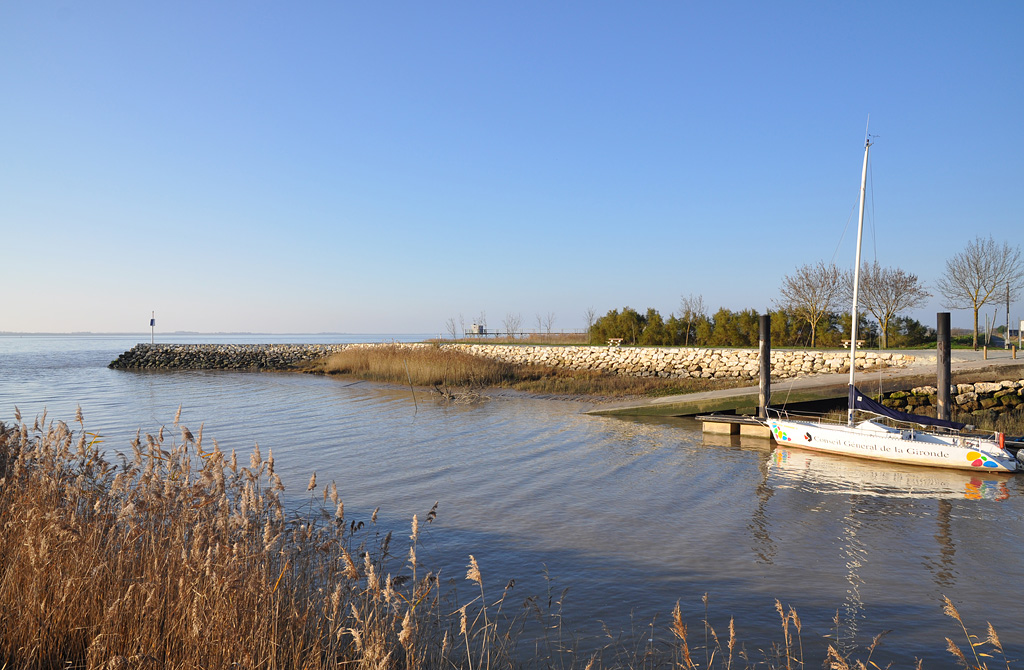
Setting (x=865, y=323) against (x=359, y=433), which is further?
(x=865, y=323)

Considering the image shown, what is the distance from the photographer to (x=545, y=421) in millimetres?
17797

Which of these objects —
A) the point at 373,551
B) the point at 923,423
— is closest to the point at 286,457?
the point at 373,551

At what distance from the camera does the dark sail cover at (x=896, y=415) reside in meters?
12.7

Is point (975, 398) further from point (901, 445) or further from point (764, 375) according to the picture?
point (901, 445)

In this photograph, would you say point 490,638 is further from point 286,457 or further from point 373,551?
point 286,457

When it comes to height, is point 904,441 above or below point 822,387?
below

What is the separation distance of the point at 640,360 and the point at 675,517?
867 inches

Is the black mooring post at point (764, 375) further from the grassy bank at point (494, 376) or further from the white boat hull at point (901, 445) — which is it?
the grassy bank at point (494, 376)

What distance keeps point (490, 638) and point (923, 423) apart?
11.4 meters

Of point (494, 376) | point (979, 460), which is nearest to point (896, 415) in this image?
point (979, 460)

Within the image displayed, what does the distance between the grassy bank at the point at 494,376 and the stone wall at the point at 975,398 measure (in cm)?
625

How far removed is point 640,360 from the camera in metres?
30.4

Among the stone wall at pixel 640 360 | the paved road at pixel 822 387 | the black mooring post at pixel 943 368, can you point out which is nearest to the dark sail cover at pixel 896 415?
the black mooring post at pixel 943 368

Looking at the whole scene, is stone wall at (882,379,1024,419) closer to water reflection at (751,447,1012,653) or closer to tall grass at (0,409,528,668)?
water reflection at (751,447,1012,653)
